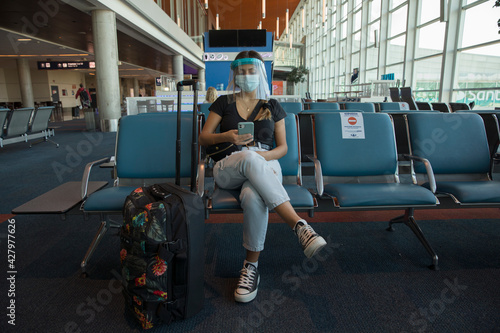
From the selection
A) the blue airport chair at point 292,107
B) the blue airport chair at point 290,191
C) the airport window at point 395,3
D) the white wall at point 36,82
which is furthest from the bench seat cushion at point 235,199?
the white wall at point 36,82

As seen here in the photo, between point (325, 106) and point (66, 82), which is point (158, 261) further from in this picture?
point (66, 82)

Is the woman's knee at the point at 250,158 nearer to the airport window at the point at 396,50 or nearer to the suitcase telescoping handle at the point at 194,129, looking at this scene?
the suitcase telescoping handle at the point at 194,129

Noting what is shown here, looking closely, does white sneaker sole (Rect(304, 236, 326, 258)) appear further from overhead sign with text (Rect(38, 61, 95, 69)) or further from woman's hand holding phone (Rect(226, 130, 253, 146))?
overhead sign with text (Rect(38, 61, 95, 69))

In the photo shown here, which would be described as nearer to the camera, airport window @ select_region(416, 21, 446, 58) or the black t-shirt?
the black t-shirt

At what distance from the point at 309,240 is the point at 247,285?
0.39 meters

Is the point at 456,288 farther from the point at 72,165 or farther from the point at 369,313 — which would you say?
the point at 72,165

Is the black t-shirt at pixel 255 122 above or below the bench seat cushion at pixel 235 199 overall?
above

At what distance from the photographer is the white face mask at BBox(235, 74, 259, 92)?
6.10 ft

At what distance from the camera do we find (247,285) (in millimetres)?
1534

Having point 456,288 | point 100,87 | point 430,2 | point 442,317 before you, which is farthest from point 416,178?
point 430,2

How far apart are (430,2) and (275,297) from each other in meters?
11.9

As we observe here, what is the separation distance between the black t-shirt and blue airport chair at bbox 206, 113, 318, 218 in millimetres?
227

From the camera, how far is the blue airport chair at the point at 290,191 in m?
1.64

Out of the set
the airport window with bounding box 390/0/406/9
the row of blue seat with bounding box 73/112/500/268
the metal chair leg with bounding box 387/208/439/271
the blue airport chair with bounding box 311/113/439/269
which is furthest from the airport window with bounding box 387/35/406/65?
the metal chair leg with bounding box 387/208/439/271
